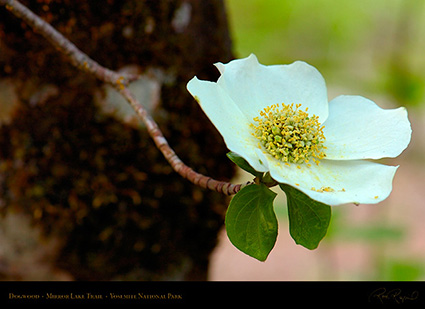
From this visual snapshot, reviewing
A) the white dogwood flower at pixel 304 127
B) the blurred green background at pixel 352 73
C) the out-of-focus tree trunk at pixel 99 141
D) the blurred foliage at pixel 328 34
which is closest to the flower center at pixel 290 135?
the white dogwood flower at pixel 304 127

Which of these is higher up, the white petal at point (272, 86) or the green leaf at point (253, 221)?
the white petal at point (272, 86)

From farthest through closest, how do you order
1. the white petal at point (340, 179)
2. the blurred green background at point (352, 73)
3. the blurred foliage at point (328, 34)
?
the blurred foliage at point (328, 34) < the blurred green background at point (352, 73) < the white petal at point (340, 179)

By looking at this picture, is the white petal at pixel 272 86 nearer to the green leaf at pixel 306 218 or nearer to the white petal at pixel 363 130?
the white petal at pixel 363 130

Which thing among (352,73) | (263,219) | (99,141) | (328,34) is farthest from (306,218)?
(328,34)

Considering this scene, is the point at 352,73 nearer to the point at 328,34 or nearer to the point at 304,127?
the point at 328,34

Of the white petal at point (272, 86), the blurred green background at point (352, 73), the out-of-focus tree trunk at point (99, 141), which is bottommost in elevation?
the blurred green background at point (352, 73)

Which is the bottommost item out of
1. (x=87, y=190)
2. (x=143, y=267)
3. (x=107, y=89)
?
(x=143, y=267)
